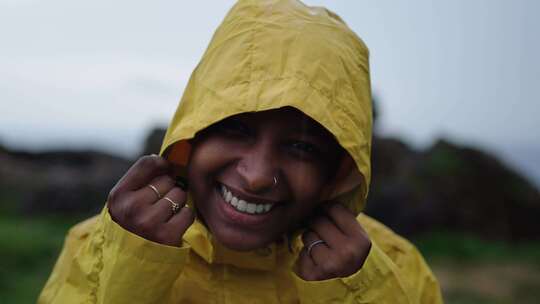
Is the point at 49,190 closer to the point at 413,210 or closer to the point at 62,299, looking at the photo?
the point at 413,210

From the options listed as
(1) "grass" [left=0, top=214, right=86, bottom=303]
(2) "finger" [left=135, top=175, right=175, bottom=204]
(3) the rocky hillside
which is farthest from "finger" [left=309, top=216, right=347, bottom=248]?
(3) the rocky hillside

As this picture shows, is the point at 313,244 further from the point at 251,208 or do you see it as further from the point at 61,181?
the point at 61,181

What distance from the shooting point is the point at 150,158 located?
1842 mm

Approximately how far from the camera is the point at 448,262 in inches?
276

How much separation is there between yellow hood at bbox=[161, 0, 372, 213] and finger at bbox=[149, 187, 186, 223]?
194 mm

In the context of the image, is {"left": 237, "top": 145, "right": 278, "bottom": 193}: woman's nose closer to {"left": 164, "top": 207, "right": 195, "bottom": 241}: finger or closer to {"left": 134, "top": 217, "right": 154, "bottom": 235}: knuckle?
{"left": 164, "top": 207, "right": 195, "bottom": 241}: finger

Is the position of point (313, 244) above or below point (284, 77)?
below

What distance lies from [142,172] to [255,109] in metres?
0.42

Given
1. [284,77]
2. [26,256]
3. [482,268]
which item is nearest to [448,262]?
[482,268]

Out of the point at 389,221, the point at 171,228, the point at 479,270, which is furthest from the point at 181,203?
the point at 389,221

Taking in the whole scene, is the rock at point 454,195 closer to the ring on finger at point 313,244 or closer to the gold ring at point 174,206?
the ring on finger at point 313,244

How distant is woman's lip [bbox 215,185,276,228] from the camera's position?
188cm

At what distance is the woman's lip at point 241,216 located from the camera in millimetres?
1879

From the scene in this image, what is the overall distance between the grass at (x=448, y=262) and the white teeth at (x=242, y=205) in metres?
3.73
